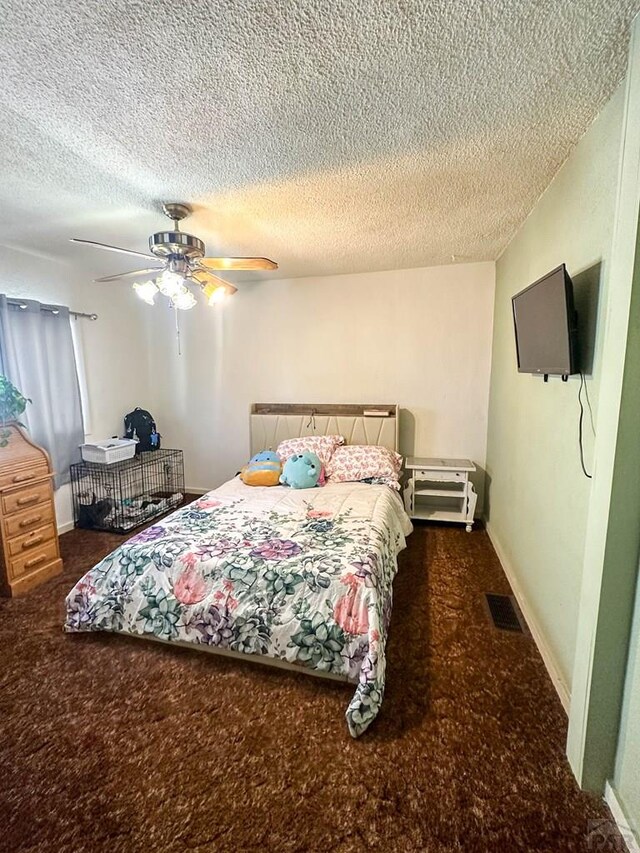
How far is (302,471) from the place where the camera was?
3.12m

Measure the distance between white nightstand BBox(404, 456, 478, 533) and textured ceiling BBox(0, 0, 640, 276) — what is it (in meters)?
2.03

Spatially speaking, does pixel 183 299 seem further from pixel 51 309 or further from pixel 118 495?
pixel 118 495

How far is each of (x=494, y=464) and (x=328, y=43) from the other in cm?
304

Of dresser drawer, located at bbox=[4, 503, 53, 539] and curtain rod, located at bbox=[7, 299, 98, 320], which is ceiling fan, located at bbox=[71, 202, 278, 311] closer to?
curtain rod, located at bbox=[7, 299, 98, 320]

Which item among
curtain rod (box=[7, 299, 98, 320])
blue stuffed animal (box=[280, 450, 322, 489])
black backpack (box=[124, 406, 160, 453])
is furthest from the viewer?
black backpack (box=[124, 406, 160, 453])

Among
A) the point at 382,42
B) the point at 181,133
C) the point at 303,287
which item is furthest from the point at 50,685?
the point at 303,287

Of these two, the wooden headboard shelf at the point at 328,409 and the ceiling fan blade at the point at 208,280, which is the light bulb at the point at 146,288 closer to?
the ceiling fan blade at the point at 208,280

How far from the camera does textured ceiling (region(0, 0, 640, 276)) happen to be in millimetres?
1065

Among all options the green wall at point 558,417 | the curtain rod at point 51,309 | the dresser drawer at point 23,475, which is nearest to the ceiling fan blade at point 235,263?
the green wall at point 558,417

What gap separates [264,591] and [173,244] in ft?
6.42

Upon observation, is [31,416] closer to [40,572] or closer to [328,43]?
[40,572]

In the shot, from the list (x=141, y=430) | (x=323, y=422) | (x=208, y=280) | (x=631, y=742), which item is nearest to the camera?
(x=631, y=742)

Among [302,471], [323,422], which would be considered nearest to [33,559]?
[302,471]

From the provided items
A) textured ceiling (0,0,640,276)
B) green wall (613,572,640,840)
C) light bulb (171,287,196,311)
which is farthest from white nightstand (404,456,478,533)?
light bulb (171,287,196,311)
